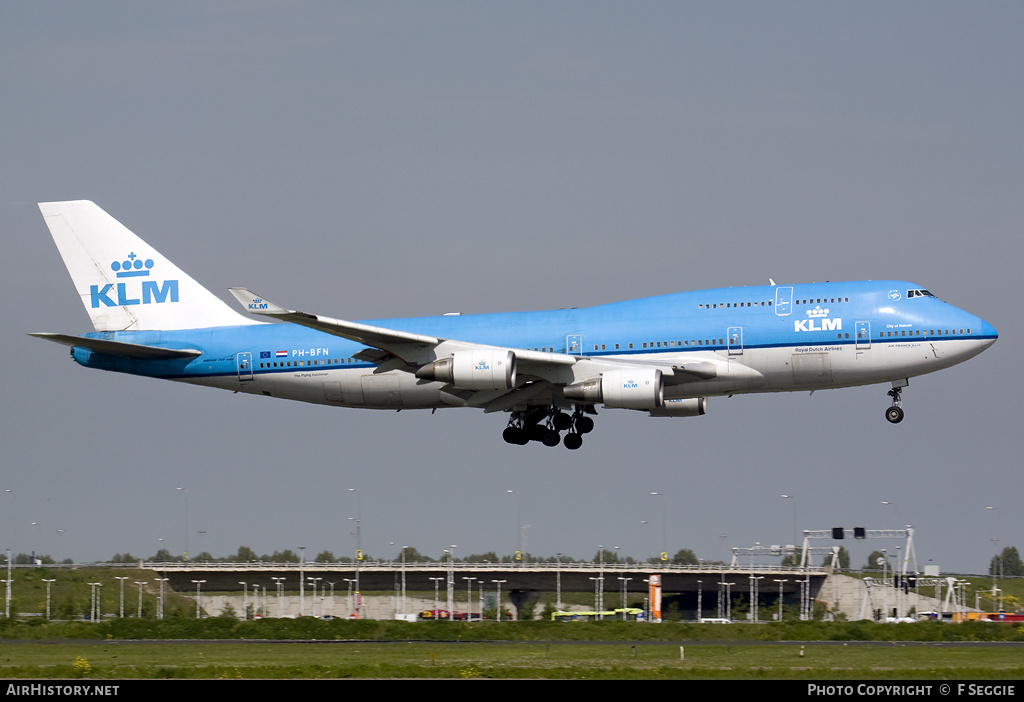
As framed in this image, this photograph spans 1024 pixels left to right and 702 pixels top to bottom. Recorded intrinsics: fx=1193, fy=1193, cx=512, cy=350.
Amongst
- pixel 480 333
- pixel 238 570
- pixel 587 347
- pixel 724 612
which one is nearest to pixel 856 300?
pixel 587 347

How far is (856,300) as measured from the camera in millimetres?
46219

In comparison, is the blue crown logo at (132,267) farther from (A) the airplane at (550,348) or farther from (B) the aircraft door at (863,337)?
(B) the aircraft door at (863,337)

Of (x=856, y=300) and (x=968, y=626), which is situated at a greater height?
(x=856, y=300)

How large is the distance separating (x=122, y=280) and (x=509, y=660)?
93.5ft

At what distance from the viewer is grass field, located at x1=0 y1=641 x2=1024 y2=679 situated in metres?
34.2

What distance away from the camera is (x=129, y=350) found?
5216cm

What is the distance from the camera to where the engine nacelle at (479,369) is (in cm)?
4634

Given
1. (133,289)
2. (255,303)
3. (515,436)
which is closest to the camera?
(255,303)

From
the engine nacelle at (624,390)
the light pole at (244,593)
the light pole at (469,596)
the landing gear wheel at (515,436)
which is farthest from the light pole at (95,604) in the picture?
the engine nacelle at (624,390)

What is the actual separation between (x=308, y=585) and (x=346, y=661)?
76.8 meters

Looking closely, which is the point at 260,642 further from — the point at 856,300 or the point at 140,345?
the point at 856,300

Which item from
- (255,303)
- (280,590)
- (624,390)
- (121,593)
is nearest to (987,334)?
(624,390)

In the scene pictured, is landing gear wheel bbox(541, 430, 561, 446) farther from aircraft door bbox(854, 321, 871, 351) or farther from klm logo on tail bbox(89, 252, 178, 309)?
klm logo on tail bbox(89, 252, 178, 309)

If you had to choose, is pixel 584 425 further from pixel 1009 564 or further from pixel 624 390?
pixel 1009 564
